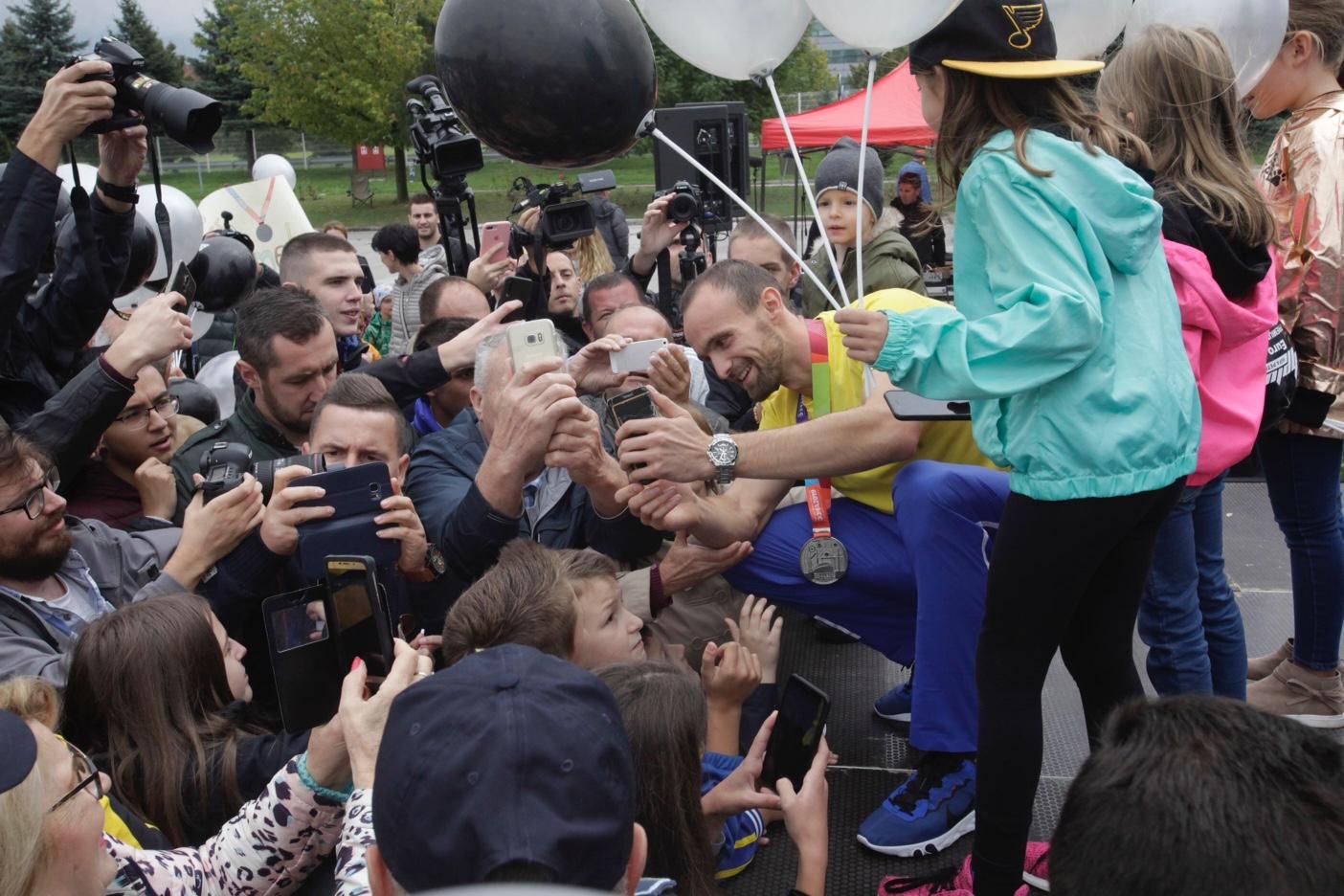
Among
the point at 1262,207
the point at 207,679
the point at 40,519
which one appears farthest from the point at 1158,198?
the point at 40,519

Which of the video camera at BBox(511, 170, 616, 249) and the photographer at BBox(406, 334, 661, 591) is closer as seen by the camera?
the photographer at BBox(406, 334, 661, 591)

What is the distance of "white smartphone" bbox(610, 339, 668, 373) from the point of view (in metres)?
3.30

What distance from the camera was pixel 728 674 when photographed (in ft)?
8.41

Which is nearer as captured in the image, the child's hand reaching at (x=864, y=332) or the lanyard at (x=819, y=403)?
the child's hand reaching at (x=864, y=332)

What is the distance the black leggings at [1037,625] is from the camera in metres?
1.98

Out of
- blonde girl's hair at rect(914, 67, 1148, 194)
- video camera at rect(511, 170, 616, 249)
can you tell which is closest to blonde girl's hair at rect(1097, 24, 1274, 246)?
blonde girl's hair at rect(914, 67, 1148, 194)

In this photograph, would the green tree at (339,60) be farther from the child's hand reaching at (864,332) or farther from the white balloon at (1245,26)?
the child's hand reaching at (864,332)

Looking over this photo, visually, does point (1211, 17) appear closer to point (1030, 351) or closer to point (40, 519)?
point (1030, 351)

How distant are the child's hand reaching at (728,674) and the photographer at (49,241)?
78.0 inches

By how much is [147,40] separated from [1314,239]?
4916 cm

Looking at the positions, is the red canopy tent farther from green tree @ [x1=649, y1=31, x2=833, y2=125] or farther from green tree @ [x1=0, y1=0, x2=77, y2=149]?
green tree @ [x1=0, y1=0, x2=77, y2=149]

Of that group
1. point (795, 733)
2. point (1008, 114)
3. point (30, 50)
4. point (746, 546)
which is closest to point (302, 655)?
point (795, 733)

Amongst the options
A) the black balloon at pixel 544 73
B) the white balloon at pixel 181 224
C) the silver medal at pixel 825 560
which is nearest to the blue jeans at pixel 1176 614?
the silver medal at pixel 825 560

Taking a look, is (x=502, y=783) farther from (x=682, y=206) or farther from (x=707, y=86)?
(x=707, y=86)
